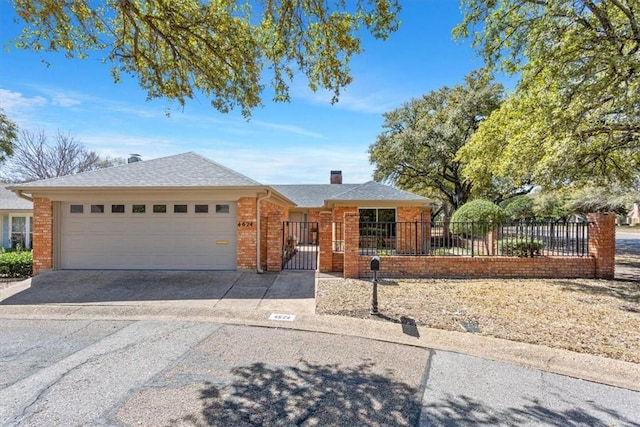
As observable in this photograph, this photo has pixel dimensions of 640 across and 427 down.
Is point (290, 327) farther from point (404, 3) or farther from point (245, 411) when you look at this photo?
point (404, 3)

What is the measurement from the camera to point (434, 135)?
22109mm

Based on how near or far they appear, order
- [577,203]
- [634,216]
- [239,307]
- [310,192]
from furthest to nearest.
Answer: [634,216] → [577,203] → [310,192] → [239,307]

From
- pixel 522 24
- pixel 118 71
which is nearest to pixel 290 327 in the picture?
→ pixel 118 71

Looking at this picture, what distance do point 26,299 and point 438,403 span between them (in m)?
8.33

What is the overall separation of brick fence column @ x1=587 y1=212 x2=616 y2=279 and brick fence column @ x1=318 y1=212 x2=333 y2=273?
743 centimetres

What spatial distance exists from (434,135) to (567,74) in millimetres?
14580

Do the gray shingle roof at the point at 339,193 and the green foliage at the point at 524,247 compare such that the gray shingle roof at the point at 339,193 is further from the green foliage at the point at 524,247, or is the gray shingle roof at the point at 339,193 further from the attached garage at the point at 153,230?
the attached garage at the point at 153,230

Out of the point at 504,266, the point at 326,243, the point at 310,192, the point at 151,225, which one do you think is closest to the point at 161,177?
the point at 151,225

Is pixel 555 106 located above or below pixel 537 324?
above

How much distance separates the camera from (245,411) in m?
3.07

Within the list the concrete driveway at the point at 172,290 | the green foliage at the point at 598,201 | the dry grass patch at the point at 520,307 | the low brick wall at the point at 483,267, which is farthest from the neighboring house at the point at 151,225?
the green foliage at the point at 598,201

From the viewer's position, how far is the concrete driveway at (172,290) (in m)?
6.85

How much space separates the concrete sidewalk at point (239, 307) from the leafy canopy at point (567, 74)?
6245 millimetres

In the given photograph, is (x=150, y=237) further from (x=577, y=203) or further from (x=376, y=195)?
(x=577, y=203)
